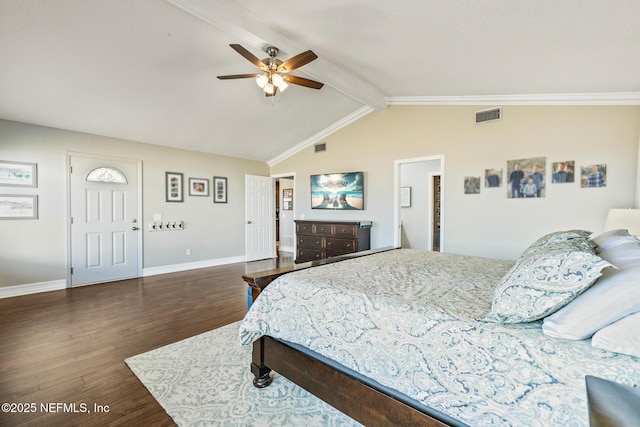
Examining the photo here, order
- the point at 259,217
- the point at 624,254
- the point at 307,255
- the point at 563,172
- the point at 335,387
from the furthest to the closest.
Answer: the point at 259,217
the point at 307,255
the point at 563,172
the point at 335,387
the point at 624,254

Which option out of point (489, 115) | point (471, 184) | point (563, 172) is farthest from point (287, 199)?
point (563, 172)

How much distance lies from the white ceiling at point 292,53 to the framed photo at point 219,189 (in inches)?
67.6

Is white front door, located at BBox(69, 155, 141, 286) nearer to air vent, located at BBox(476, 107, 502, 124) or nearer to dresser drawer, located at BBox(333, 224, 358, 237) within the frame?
dresser drawer, located at BBox(333, 224, 358, 237)

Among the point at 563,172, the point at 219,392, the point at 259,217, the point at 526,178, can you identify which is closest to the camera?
the point at 219,392

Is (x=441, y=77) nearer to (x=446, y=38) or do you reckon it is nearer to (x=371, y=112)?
(x=446, y=38)

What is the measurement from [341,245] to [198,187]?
3.23 m

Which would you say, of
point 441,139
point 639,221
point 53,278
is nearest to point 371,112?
point 441,139

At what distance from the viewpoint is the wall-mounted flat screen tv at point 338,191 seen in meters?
5.72

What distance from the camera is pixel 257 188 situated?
7.02 metres

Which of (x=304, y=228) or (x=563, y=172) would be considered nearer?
(x=563, y=172)

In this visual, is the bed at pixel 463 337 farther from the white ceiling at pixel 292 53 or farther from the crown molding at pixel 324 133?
the crown molding at pixel 324 133

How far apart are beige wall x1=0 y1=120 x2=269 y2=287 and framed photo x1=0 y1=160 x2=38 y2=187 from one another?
0.21 feet

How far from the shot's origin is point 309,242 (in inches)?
239

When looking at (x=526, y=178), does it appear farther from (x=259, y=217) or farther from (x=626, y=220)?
(x=259, y=217)
